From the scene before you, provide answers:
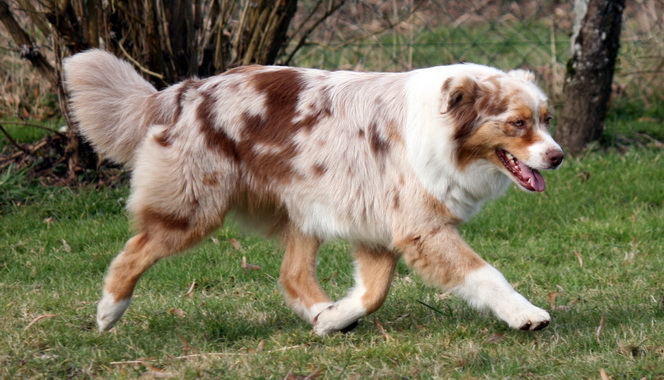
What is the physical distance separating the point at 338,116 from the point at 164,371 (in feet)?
4.70

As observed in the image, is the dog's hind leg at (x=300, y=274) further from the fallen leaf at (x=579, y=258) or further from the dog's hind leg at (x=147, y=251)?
the fallen leaf at (x=579, y=258)

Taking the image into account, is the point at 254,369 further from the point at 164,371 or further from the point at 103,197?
the point at 103,197

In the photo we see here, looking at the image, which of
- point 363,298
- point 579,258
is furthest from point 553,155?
point 579,258

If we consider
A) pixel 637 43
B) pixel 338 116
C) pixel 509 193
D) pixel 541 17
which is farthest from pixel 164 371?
pixel 541 17

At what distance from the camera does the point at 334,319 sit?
180 inches

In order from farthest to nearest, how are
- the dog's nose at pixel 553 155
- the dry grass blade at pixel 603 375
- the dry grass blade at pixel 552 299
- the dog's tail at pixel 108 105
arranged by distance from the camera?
the dry grass blade at pixel 552 299, the dog's tail at pixel 108 105, the dog's nose at pixel 553 155, the dry grass blade at pixel 603 375

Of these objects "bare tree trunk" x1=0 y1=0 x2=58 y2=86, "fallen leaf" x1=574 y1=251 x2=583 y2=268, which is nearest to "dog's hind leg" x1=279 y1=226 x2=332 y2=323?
"fallen leaf" x1=574 y1=251 x2=583 y2=268

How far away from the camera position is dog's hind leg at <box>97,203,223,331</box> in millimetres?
4543

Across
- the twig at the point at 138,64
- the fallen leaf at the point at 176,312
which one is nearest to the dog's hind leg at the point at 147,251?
the fallen leaf at the point at 176,312

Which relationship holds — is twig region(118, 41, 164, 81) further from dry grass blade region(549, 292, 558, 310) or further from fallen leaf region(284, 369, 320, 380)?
fallen leaf region(284, 369, 320, 380)

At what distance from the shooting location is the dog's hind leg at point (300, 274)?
4.92 m

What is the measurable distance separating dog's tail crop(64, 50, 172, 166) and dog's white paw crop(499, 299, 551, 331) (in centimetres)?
190

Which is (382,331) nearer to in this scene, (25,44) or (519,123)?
(519,123)

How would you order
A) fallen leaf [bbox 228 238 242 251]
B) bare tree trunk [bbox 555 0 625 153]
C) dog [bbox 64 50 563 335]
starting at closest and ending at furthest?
dog [bbox 64 50 563 335] → fallen leaf [bbox 228 238 242 251] → bare tree trunk [bbox 555 0 625 153]
